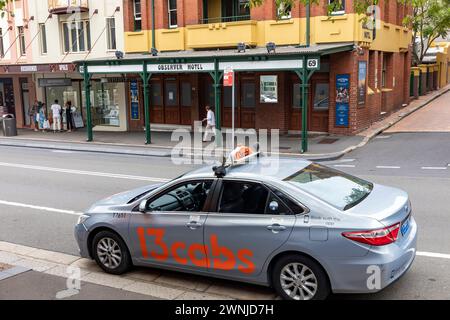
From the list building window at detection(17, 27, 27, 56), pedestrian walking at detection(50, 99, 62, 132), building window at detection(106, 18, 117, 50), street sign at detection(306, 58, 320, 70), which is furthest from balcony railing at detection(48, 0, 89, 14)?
street sign at detection(306, 58, 320, 70)

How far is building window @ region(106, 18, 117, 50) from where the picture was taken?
87.4 feet

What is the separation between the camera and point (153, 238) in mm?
6293

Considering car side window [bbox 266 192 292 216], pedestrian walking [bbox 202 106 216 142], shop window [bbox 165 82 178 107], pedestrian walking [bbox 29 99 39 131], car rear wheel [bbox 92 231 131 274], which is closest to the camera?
car side window [bbox 266 192 292 216]

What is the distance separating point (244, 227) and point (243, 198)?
374mm

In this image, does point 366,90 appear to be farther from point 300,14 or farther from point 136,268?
point 136,268

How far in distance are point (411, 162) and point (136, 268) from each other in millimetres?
11013

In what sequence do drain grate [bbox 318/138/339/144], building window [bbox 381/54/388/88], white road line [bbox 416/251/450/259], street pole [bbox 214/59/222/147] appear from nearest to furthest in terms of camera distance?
white road line [bbox 416/251/450/259], street pole [bbox 214/59/222/147], drain grate [bbox 318/138/339/144], building window [bbox 381/54/388/88]

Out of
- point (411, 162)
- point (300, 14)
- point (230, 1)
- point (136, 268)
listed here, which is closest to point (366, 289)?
point (136, 268)

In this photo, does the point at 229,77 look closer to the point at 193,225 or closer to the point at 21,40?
the point at 193,225

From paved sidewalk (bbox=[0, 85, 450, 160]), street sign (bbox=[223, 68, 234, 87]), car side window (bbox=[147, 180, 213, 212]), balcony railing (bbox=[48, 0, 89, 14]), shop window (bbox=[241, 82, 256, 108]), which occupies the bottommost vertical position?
paved sidewalk (bbox=[0, 85, 450, 160])

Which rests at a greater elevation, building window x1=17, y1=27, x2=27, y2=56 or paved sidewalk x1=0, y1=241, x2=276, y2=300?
building window x1=17, y1=27, x2=27, y2=56

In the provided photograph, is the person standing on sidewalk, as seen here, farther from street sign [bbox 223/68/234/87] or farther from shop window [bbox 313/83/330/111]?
shop window [bbox 313/83/330/111]

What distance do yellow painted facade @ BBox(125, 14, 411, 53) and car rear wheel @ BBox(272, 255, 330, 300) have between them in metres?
14.3

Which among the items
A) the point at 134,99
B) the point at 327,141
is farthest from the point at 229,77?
the point at 134,99
